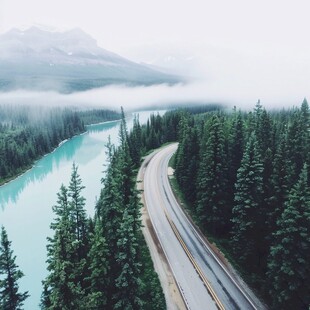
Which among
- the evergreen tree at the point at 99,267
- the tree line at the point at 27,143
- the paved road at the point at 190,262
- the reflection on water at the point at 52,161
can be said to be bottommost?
the reflection on water at the point at 52,161

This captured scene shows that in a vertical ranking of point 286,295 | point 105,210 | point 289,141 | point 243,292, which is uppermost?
point 289,141

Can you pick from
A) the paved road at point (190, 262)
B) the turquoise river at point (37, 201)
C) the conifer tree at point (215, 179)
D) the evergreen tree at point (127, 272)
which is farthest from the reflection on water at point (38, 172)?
the evergreen tree at point (127, 272)

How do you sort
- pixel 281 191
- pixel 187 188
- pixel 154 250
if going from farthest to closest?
1. pixel 187 188
2. pixel 154 250
3. pixel 281 191

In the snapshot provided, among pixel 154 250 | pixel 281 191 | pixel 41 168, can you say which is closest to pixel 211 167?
pixel 281 191

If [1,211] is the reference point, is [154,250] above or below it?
above

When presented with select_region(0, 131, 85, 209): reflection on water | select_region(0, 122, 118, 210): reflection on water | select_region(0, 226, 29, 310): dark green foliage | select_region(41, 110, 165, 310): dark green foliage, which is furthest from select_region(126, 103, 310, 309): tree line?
select_region(0, 122, 118, 210): reflection on water

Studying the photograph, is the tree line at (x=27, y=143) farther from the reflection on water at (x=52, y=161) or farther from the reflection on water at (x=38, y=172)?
the reflection on water at (x=52, y=161)

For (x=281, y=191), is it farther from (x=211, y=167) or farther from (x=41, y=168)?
(x=41, y=168)

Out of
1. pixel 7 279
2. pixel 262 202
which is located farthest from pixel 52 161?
pixel 7 279
